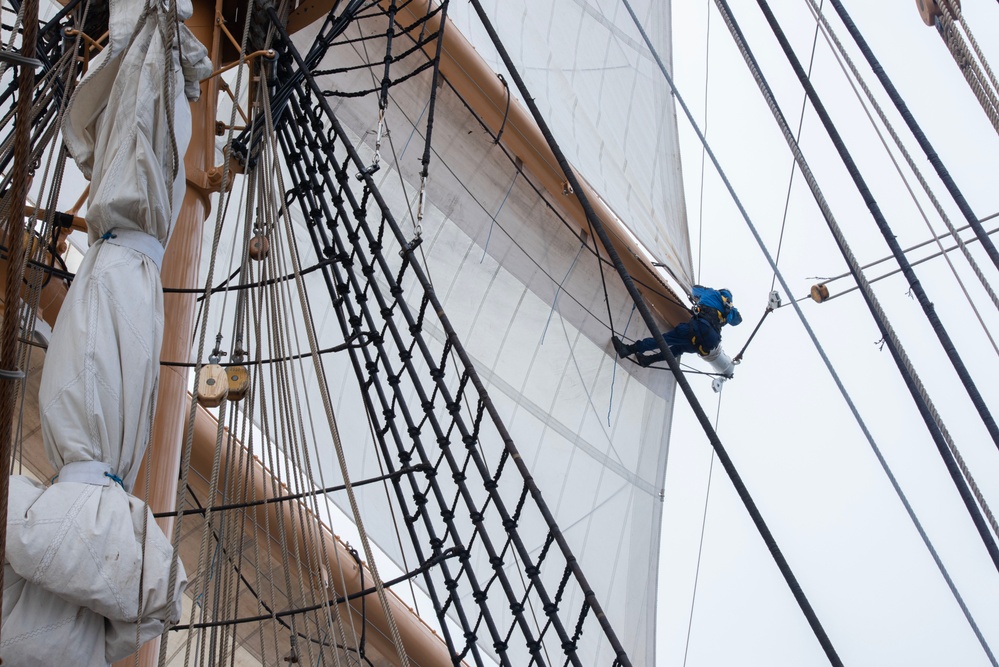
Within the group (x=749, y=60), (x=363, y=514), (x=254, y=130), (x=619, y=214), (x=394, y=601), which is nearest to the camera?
(x=749, y=60)

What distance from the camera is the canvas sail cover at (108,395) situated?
5.46ft

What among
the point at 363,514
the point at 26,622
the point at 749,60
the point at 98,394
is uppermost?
the point at 363,514

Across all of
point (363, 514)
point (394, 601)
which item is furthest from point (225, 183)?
point (363, 514)

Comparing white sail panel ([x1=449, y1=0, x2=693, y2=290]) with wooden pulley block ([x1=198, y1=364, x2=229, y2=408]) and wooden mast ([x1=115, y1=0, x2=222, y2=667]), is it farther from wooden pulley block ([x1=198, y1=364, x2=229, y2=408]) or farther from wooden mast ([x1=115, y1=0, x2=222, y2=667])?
wooden pulley block ([x1=198, y1=364, x2=229, y2=408])

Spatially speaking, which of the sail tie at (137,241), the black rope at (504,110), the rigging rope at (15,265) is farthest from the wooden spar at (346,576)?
the rigging rope at (15,265)

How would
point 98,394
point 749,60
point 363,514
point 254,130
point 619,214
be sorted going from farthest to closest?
1. point 619,214
2. point 363,514
3. point 254,130
4. point 749,60
5. point 98,394

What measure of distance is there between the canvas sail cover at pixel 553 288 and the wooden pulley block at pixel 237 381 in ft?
7.08

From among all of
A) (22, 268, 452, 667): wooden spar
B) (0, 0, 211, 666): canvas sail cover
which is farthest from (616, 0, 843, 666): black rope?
(22, 268, 452, 667): wooden spar

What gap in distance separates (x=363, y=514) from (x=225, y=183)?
9.05ft

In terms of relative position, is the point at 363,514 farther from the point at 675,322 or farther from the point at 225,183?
the point at 225,183

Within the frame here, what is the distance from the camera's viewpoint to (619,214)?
6.00 metres

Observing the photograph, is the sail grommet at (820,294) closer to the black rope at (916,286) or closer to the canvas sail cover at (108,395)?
the black rope at (916,286)

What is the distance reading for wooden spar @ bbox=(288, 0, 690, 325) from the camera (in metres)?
5.64

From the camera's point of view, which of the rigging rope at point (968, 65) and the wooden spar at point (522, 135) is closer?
the rigging rope at point (968, 65)
